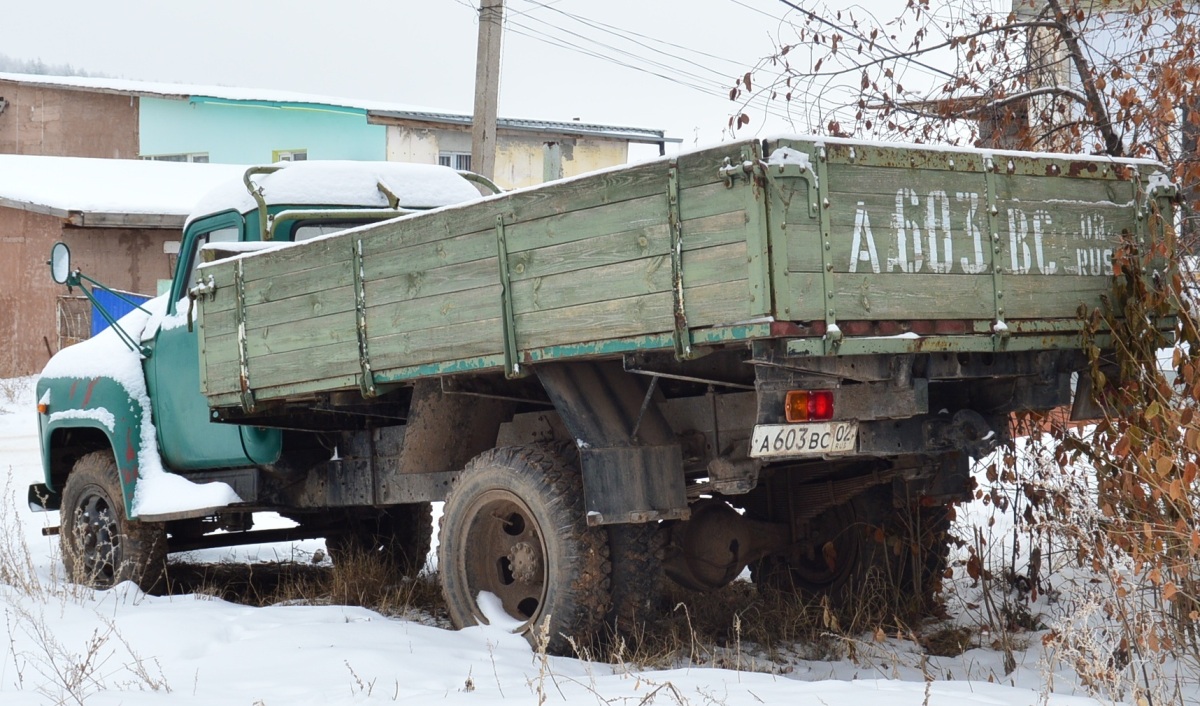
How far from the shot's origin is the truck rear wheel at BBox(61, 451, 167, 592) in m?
7.73

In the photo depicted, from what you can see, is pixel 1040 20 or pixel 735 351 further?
pixel 1040 20

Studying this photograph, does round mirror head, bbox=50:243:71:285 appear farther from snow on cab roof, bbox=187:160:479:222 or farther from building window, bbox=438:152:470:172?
building window, bbox=438:152:470:172

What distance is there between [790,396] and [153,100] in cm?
2900

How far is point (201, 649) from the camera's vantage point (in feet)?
18.1

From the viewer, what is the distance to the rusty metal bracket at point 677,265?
4512 mm

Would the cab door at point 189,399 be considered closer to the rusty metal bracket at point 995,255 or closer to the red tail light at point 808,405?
the red tail light at point 808,405

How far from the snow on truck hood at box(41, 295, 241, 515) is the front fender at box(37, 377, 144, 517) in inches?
1.0

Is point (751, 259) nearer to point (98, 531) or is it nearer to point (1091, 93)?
point (1091, 93)

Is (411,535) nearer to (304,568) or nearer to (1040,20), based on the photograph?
(304,568)

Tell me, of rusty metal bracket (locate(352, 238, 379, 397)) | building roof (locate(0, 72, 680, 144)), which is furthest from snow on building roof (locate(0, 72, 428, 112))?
rusty metal bracket (locate(352, 238, 379, 397))

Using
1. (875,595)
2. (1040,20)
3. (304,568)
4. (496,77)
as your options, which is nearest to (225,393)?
(304,568)

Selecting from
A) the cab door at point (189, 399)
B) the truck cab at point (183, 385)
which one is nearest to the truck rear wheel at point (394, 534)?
the truck cab at point (183, 385)

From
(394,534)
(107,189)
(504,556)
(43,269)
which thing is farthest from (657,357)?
(107,189)

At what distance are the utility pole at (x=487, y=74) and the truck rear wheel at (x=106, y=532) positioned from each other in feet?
16.2
